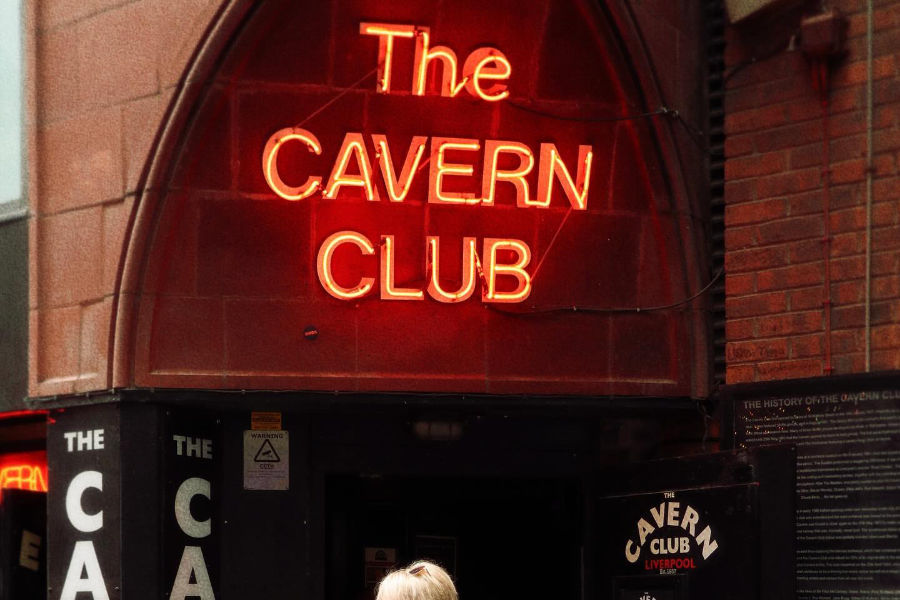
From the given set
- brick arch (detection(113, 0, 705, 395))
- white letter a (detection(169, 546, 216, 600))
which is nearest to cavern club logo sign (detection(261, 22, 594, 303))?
brick arch (detection(113, 0, 705, 395))

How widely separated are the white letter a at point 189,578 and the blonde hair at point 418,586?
3.45 meters

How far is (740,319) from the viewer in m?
7.75

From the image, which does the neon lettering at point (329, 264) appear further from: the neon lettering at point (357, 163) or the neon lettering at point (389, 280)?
the neon lettering at point (357, 163)

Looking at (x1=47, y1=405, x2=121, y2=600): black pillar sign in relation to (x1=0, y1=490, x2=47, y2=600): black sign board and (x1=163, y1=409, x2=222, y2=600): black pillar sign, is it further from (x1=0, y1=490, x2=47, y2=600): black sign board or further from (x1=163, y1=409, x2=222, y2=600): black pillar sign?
(x1=0, y1=490, x2=47, y2=600): black sign board

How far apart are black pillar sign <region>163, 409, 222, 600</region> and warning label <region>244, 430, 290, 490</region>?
0.19 m

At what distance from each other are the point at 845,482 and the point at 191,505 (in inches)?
130

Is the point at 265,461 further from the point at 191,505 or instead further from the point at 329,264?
the point at 329,264

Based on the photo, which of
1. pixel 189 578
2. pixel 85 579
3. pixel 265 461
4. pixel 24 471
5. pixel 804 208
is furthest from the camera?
pixel 24 471

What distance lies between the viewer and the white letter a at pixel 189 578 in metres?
7.73

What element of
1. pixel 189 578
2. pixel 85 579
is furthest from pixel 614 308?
pixel 85 579

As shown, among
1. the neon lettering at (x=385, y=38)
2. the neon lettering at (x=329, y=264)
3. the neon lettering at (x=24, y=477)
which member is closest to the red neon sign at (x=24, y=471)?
the neon lettering at (x=24, y=477)

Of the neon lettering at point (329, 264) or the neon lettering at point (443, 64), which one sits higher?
the neon lettering at point (443, 64)

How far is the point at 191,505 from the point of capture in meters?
7.85

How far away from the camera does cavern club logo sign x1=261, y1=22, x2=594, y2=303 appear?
773cm
